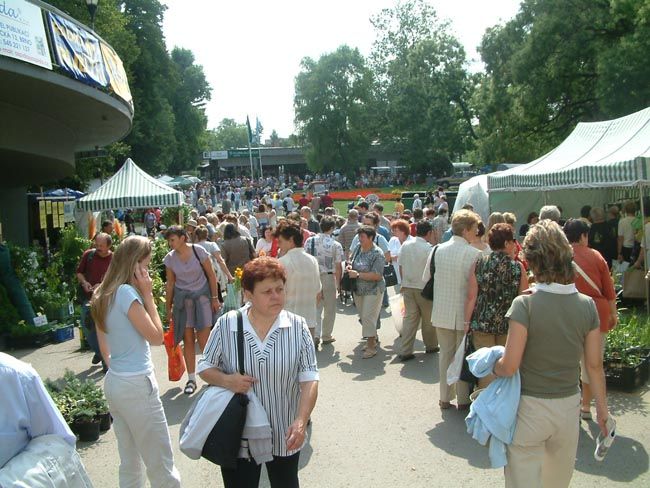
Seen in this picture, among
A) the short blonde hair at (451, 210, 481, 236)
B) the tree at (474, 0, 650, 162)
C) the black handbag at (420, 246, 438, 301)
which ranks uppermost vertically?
the tree at (474, 0, 650, 162)

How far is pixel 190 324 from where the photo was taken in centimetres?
707

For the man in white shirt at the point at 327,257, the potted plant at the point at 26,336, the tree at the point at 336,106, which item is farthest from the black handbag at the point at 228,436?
the tree at the point at 336,106

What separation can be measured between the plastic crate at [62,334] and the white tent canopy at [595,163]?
29.2ft

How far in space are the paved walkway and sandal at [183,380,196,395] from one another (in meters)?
0.06

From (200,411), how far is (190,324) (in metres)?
4.09

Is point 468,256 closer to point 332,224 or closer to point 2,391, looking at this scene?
point 332,224

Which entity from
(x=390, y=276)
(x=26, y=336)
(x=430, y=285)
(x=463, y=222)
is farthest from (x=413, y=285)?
(x=26, y=336)

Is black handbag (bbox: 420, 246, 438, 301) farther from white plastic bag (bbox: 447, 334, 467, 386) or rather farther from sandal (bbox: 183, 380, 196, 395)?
sandal (bbox: 183, 380, 196, 395)

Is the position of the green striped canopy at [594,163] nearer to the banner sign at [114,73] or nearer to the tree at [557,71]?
the banner sign at [114,73]

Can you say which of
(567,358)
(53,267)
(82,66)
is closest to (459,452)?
(567,358)

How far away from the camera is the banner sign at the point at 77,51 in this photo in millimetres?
11377

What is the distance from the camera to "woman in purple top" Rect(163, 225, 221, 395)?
275 inches

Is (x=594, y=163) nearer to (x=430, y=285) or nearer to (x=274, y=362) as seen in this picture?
(x=430, y=285)

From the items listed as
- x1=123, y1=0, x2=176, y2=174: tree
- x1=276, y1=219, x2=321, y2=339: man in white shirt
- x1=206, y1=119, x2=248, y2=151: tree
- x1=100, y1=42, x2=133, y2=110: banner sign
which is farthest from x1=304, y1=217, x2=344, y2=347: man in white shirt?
x1=206, y1=119, x2=248, y2=151: tree
